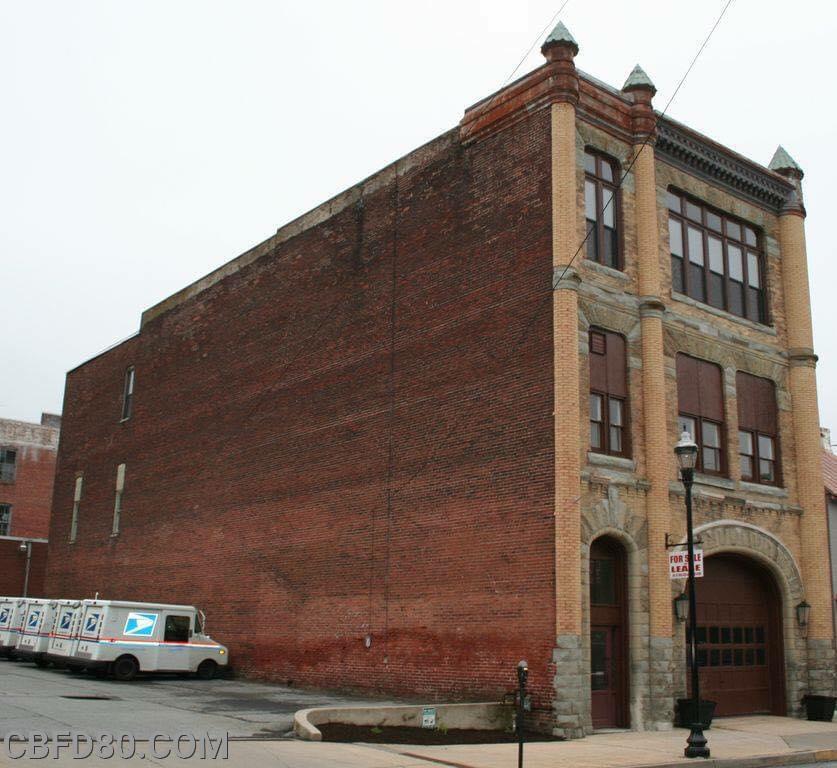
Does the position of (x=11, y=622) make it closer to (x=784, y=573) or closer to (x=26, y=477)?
(x=784, y=573)

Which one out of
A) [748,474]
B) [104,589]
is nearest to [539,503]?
[748,474]

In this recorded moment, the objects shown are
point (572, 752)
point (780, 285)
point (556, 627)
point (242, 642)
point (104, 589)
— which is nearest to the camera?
point (572, 752)

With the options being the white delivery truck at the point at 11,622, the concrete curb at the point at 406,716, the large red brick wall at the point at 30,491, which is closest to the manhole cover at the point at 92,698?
the concrete curb at the point at 406,716

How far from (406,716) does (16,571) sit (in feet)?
117

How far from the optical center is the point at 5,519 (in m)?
60.6

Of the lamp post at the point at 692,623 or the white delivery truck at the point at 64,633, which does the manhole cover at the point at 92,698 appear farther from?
the lamp post at the point at 692,623

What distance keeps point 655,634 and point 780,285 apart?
11.4 m

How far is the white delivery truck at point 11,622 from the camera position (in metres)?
30.7

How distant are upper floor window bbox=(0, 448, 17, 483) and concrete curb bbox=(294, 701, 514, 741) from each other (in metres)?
48.4

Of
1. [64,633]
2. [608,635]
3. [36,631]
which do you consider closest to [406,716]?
[608,635]

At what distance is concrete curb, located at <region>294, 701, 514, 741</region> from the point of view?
56.2 feet

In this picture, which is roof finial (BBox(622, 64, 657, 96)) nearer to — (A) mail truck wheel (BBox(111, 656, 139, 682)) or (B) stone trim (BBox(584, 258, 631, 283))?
(B) stone trim (BBox(584, 258, 631, 283))

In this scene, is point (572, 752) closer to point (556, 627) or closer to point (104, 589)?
point (556, 627)

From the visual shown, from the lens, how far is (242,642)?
29.9 metres
